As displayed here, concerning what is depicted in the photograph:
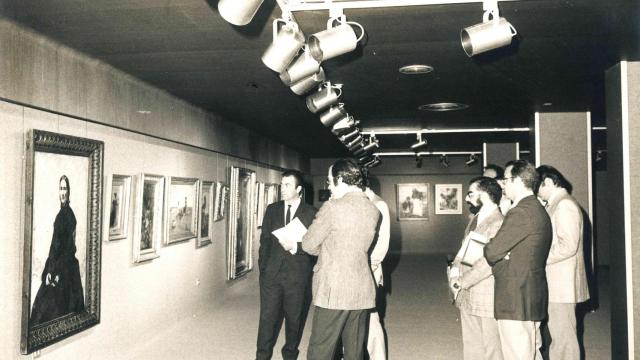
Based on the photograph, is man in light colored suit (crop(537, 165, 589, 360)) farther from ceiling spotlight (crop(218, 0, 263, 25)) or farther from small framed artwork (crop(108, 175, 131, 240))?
small framed artwork (crop(108, 175, 131, 240))

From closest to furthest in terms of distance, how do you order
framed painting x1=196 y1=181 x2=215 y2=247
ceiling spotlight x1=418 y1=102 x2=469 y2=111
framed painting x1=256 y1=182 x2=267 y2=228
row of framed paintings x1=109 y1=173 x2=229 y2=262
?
1. row of framed paintings x1=109 y1=173 x2=229 y2=262
2. ceiling spotlight x1=418 y1=102 x2=469 y2=111
3. framed painting x1=196 y1=181 x2=215 y2=247
4. framed painting x1=256 y1=182 x2=267 y2=228

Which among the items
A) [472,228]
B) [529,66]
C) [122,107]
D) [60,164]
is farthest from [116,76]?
[529,66]

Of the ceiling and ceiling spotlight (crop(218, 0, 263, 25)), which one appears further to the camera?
the ceiling

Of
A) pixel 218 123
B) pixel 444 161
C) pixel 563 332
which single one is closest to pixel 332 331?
pixel 563 332

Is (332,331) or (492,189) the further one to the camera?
(492,189)

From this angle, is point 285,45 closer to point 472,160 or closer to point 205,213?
point 205,213

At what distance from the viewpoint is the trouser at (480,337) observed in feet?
12.2

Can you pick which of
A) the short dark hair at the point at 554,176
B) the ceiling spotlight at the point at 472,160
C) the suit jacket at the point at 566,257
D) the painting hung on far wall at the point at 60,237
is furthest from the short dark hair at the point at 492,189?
the ceiling spotlight at the point at 472,160

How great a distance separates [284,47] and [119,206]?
2.64 metres

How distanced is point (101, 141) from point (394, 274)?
7.42 m

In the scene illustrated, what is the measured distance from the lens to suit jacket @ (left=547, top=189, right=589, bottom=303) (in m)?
3.91

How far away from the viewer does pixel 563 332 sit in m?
3.94

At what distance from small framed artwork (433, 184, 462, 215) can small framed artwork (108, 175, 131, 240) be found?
11.2 meters

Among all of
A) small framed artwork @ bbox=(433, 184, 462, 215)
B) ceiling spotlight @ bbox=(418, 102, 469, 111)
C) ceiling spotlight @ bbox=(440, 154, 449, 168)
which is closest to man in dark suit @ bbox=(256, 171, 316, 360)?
ceiling spotlight @ bbox=(418, 102, 469, 111)
